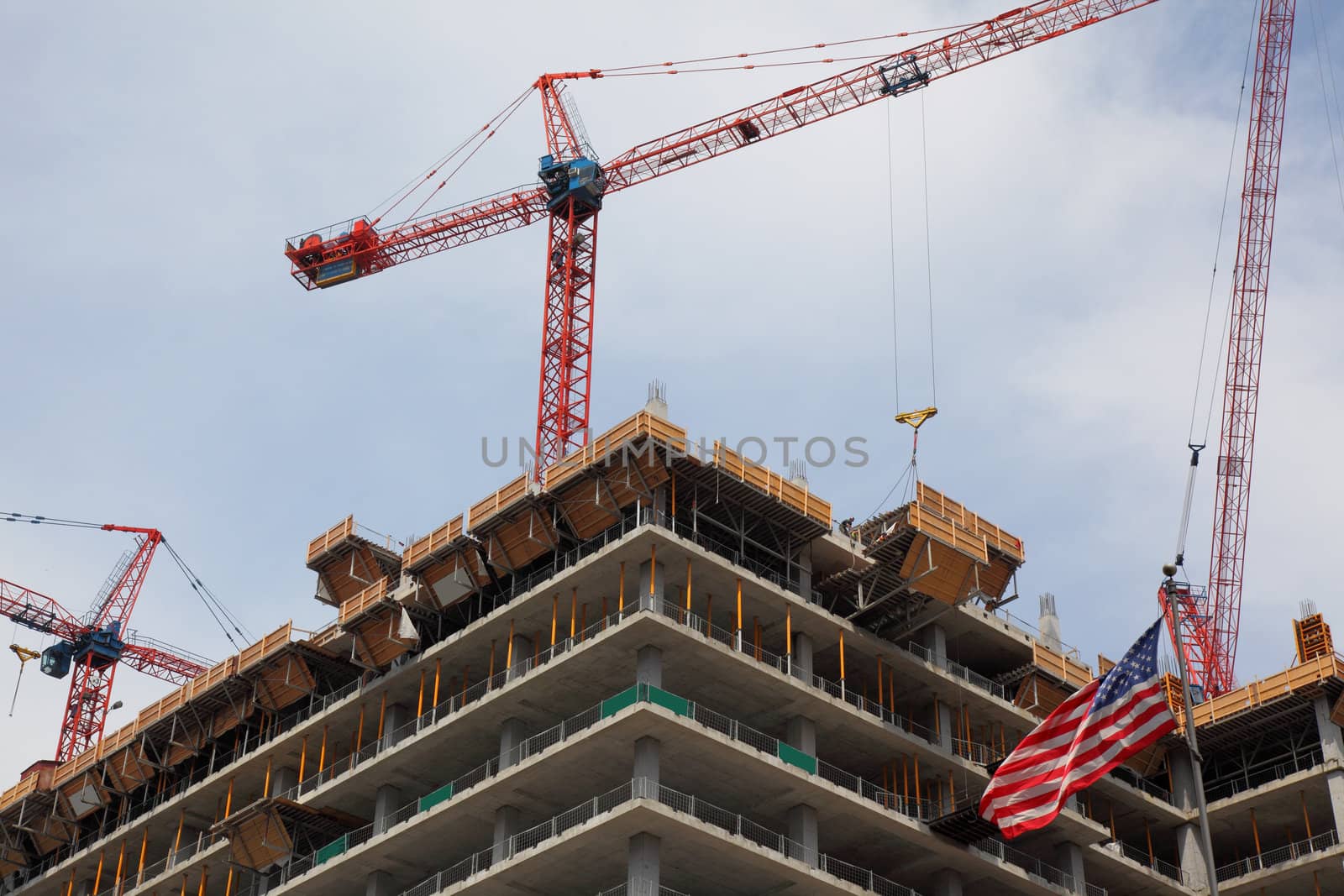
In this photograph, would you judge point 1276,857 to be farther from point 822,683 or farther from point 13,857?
point 13,857

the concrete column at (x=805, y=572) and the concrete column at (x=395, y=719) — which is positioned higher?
the concrete column at (x=805, y=572)

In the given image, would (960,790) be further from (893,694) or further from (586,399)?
(586,399)

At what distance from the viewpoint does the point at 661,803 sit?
69438mm

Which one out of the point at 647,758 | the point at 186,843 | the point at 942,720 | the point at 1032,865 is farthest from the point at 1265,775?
the point at 186,843

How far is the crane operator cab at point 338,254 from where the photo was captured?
13212 centimetres

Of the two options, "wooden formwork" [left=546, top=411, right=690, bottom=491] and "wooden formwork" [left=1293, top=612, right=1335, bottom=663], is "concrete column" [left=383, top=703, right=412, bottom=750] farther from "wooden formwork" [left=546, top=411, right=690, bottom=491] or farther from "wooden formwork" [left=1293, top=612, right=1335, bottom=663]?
"wooden formwork" [left=1293, top=612, right=1335, bottom=663]

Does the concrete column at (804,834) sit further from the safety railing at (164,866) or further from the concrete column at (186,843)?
the concrete column at (186,843)

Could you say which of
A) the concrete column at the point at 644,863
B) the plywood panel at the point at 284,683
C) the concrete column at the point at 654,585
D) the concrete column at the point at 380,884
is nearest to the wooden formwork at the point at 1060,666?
the concrete column at the point at 654,585

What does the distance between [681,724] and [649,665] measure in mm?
3642

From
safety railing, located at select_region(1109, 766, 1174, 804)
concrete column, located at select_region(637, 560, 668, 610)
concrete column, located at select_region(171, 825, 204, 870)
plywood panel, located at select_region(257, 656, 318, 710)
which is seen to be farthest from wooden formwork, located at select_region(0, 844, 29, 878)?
safety railing, located at select_region(1109, 766, 1174, 804)

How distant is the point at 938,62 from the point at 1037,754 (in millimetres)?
79434

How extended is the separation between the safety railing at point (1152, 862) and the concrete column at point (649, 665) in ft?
89.1

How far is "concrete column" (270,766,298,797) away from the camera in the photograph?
91500 millimetres

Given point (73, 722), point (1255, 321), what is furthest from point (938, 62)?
point (73, 722)
